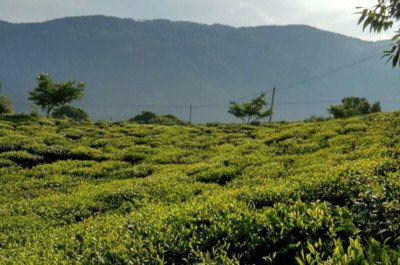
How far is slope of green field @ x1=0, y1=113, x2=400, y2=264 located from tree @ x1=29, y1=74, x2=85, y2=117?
20.1 metres

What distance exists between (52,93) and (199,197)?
151 feet

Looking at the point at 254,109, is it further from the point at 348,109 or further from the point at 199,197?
the point at 199,197

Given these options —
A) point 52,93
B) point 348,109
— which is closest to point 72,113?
point 52,93

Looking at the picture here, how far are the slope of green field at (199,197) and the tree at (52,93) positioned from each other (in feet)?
66.0

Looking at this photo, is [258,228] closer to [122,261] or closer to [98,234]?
[122,261]

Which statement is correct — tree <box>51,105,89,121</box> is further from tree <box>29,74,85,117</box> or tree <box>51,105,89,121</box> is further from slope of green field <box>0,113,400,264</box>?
slope of green field <box>0,113,400,264</box>

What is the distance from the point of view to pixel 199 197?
13.5 meters

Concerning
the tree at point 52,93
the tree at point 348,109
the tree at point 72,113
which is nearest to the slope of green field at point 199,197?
the tree at point 52,93

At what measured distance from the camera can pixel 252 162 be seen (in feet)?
65.1

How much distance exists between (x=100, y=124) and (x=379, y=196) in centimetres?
3683

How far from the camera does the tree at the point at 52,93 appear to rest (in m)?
55.7

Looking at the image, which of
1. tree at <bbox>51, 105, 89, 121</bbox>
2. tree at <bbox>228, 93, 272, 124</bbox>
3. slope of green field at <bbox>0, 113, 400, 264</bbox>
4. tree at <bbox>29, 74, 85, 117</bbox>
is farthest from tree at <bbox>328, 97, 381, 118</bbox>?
tree at <bbox>51, 105, 89, 121</bbox>

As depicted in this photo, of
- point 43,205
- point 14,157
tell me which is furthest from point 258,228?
point 14,157

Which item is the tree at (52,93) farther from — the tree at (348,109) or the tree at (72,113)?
the tree at (72,113)
